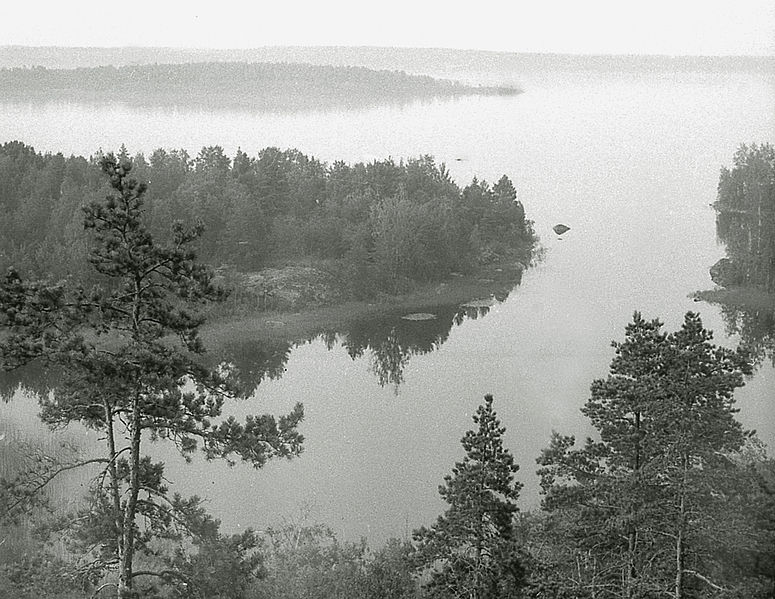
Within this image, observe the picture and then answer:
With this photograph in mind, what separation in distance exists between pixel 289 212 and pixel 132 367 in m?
17.4

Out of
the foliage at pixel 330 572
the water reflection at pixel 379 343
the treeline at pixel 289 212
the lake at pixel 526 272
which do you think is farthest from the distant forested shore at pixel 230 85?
the foliage at pixel 330 572

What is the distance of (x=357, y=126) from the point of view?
26.6 meters

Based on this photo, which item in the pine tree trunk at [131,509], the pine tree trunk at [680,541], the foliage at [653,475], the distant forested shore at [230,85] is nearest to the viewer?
the pine tree trunk at [131,509]

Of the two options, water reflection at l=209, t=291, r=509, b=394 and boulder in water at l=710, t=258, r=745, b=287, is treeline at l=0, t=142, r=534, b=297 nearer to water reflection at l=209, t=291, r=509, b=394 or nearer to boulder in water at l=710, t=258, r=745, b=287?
water reflection at l=209, t=291, r=509, b=394

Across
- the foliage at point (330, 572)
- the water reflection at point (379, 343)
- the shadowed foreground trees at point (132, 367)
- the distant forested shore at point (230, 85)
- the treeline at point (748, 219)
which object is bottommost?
the water reflection at point (379, 343)

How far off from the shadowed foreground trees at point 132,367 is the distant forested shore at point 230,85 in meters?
16.5

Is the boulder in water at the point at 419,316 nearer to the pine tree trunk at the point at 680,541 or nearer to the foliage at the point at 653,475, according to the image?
the foliage at the point at 653,475

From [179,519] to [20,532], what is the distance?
4.31 m

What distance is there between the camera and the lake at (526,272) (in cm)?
1123

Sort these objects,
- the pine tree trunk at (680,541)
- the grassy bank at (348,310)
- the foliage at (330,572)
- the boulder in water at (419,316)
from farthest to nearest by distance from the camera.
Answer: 1. the boulder in water at (419,316)
2. the grassy bank at (348,310)
3. the foliage at (330,572)
4. the pine tree trunk at (680,541)


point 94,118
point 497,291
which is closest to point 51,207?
point 94,118

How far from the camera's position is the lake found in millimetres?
11227

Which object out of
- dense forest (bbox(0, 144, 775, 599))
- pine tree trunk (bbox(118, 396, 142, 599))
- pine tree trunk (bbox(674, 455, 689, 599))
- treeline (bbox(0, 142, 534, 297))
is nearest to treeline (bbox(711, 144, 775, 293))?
treeline (bbox(0, 142, 534, 297))

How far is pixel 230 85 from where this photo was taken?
946 inches
